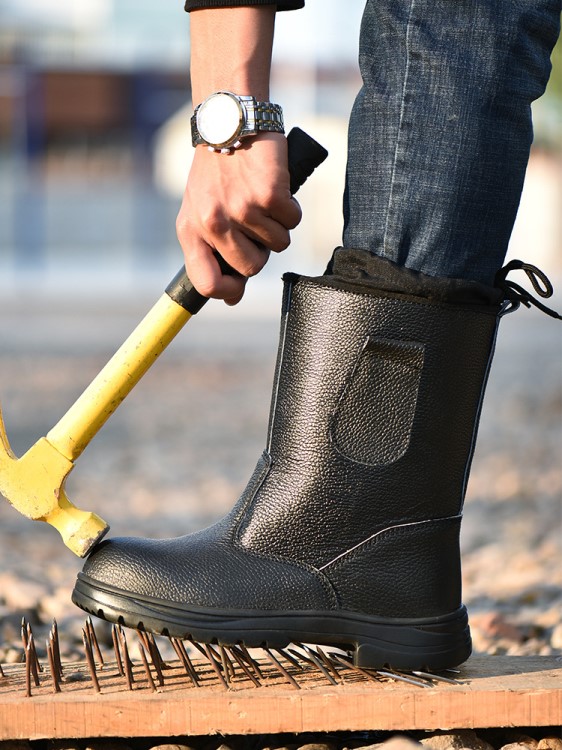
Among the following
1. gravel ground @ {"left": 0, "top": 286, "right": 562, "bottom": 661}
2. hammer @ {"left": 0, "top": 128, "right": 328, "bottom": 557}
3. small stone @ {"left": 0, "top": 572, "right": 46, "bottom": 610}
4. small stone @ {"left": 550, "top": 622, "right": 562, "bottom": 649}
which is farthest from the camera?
gravel ground @ {"left": 0, "top": 286, "right": 562, "bottom": 661}

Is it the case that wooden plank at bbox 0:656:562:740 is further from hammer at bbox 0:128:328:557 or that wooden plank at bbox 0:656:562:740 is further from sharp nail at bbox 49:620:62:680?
hammer at bbox 0:128:328:557

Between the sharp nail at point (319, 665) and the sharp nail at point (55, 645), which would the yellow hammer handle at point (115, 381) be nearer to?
the sharp nail at point (55, 645)

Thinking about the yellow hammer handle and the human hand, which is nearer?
the human hand

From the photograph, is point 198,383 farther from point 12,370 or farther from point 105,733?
point 105,733

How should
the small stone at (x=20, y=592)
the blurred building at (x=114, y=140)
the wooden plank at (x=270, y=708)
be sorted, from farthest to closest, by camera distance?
the blurred building at (x=114, y=140)
the small stone at (x=20, y=592)
the wooden plank at (x=270, y=708)

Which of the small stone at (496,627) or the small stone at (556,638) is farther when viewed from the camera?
the small stone at (496,627)

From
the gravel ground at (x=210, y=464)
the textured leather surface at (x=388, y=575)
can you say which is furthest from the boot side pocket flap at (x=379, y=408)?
the gravel ground at (x=210, y=464)

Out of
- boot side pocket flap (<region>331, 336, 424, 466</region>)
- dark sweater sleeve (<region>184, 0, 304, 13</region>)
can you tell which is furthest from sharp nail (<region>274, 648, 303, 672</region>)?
dark sweater sleeve (<region>184, 0, 304, 13</region>)

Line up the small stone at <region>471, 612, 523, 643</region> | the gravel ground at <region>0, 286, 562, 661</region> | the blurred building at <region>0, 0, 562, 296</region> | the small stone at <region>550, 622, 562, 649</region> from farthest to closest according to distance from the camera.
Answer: the blurred building at <region>0, 0, 562, 296</region>, the gravel ground at <region>0, 286, 562, 661</region>, the small stone at <region>471, 612, 523, 643</region>, the small stone at <region>550, 622, 562, 649</region>

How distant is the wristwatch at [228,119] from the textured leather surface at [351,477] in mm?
242

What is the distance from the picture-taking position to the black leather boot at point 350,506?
1.71 m

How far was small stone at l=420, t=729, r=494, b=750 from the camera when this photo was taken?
66.1 inches

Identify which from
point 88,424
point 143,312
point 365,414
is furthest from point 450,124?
point 143,312

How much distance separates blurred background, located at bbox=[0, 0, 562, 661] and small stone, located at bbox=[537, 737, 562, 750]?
2.19 feet
